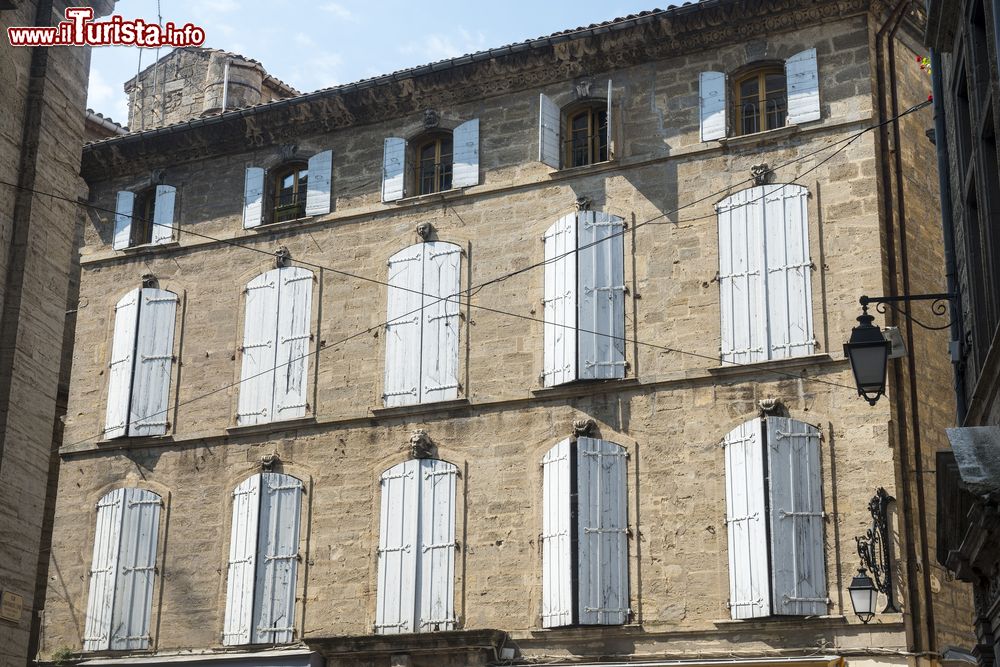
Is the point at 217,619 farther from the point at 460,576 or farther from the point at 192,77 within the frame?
the point at 192,77

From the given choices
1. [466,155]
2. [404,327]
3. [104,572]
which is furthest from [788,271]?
[104,572]

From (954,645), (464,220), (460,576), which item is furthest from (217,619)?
(954,645)

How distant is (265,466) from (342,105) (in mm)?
4970

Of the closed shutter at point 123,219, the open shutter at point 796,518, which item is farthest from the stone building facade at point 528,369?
the closed shutter at point 123,219

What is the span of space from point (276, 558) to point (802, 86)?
865 cm

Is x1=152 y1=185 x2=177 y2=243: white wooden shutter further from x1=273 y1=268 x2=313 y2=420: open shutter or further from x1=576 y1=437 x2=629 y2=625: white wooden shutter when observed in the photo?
x1=576 y1=437 x2=629 y2=625: white wooden shutter

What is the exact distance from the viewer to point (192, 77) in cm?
2794

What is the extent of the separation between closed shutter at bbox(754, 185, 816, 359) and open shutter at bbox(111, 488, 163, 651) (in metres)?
8.57

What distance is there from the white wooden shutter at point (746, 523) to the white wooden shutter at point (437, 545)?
11.4 feet

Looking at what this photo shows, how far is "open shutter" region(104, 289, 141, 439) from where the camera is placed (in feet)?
67.6

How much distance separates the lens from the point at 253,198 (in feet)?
68.2

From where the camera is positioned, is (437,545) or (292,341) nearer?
(437,545)

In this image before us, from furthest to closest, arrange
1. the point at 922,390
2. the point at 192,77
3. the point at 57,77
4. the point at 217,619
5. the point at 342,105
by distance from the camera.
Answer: the point at 192,77, the point at 342,105, the point at 217,619, the point at 922,390, the point at 57,77

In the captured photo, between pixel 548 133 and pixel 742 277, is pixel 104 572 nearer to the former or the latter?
pixel 548 133
